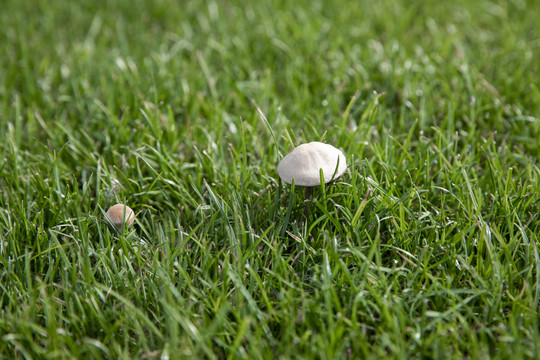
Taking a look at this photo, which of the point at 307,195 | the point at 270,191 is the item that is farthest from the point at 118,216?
the point at 307,195

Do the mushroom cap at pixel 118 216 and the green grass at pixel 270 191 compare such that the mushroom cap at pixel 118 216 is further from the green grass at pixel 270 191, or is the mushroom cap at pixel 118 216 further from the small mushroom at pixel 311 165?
the small mushroom at pixel 311 165

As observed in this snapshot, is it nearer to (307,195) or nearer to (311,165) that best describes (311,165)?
(311,165)

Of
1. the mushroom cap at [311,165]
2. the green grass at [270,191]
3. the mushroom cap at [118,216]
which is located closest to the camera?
the green grass at [270,191]

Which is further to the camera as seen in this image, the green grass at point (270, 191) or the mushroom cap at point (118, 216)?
the mushroom cap at point (118, 216)

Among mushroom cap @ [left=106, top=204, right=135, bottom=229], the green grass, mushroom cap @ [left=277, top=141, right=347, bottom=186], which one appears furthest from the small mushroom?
mushroom cap @ [left=106, top=204, right=135, bottom=229]

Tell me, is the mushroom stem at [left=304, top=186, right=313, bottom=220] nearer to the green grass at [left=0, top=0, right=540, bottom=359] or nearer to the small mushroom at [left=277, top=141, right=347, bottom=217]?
the green grass at [left=0, top=0, right=540, bottom=359]

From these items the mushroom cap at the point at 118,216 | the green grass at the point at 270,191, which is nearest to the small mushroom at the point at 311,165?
the green grass at the point at 270,191

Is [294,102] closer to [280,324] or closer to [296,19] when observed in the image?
→ [296,19]
